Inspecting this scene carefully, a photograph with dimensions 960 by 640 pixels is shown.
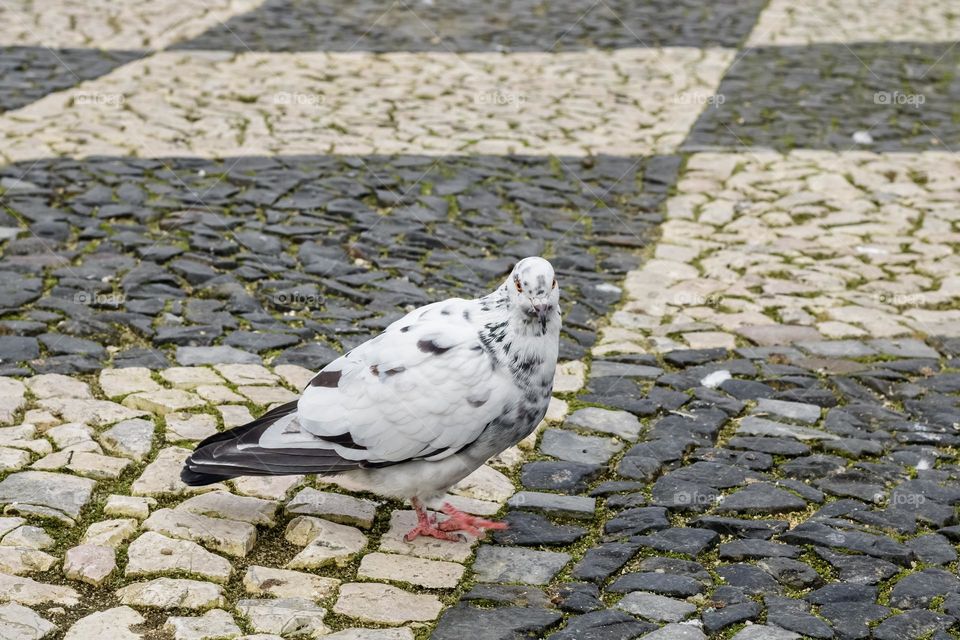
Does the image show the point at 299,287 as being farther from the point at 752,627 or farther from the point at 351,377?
the point at 752,627

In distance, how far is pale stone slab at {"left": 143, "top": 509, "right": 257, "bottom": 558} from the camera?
4.68 meters

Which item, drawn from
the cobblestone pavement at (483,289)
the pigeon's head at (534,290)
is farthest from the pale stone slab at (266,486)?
the pigeon's head at (534,290)

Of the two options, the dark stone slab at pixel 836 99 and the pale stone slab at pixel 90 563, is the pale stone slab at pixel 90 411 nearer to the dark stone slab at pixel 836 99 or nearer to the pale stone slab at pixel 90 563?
the pale stone slab at pixel 90 563

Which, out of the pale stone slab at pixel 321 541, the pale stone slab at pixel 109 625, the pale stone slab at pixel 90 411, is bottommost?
the pale stone slab at pixel 321 541

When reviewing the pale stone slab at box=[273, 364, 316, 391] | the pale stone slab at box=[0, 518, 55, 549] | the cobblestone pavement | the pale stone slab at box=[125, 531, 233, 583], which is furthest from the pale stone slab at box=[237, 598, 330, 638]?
the pale stone slab at box=[273, 364, 316, 391]

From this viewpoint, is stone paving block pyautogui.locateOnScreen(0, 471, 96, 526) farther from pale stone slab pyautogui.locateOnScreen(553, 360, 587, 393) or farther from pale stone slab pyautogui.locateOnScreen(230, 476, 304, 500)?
pale stone slab pyautogui.locateOnScreen(553, 360, 587, 393)

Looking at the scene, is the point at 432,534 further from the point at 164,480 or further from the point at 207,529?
the point at 164,480

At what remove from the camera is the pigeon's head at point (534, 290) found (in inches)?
177

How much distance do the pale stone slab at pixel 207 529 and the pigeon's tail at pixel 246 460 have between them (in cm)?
26

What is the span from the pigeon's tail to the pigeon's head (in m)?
0.92

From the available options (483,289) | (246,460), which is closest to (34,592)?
(246,460)

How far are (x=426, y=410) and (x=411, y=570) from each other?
0.64m

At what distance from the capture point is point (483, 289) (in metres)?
7.44

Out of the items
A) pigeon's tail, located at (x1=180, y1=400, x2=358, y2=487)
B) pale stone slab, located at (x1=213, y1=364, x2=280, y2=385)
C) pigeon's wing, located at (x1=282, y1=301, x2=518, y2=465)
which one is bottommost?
pale stone slab, located at (x1=213, y1=364, x2=280, y2=385)
